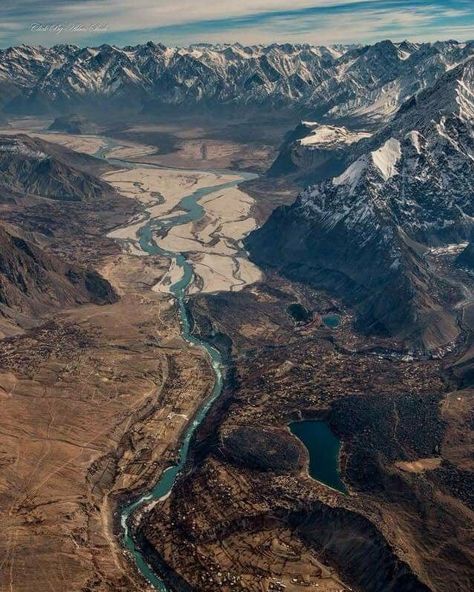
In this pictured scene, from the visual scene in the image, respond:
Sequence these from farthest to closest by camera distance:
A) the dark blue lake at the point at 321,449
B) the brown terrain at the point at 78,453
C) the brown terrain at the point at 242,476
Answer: the dark blue lake at the point at 321,449
the brown terrain at the point at 78,453
the brown terrain at the point at 242,476

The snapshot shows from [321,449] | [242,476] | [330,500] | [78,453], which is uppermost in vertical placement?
[330,500]

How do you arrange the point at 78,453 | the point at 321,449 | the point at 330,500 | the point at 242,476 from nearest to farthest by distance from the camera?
the point at 330,500, the point at 242,476, the point at 78,453, the point at 321,449

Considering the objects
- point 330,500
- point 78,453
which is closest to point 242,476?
point 330,500

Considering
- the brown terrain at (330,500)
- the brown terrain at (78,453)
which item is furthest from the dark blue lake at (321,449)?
the brown terrain at (78,453)

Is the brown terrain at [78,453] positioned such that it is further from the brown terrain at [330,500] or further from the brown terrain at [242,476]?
the brown terrain at [330,500]

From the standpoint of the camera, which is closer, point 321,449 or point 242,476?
point 242,476

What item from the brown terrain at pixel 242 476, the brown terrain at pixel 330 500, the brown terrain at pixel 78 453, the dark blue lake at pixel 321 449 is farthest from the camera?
the dark blue lake at pixel 321 449

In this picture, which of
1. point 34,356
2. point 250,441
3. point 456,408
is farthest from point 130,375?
point 456,408

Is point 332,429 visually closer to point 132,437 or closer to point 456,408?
point 456,408

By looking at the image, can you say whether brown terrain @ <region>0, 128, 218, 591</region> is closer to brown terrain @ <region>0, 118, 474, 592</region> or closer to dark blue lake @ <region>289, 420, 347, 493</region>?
→ brown terrain @ <region>0, 118, 474, 592</region>

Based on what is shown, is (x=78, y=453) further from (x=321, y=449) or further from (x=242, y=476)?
(x=321, y=449)

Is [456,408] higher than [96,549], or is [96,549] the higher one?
[456,408]
